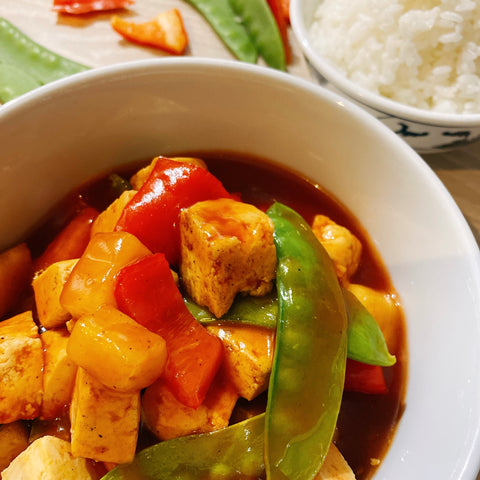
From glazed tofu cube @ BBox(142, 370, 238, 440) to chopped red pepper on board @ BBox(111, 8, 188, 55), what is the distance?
142 cm

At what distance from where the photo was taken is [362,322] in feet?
3.75

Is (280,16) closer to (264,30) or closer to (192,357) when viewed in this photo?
(264,30)

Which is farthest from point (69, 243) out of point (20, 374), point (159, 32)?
point (159, 32)

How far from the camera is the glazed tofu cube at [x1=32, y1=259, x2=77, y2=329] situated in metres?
1.06

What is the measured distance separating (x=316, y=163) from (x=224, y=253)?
1.60ft

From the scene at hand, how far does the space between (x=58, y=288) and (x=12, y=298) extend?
21cm

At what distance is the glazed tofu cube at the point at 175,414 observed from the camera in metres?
0.99

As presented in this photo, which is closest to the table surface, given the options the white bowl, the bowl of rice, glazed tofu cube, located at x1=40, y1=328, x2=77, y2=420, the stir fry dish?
the bowl of rice

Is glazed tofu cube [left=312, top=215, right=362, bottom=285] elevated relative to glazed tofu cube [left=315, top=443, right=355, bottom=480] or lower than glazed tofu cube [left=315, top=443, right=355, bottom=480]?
elevated

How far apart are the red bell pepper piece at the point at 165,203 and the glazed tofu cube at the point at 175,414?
0.92 feet

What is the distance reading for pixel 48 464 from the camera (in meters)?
0.93

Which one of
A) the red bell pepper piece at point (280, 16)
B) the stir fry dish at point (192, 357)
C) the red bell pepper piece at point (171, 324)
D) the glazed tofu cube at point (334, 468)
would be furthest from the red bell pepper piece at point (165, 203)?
the red bell pepper piece at point (280, 16)

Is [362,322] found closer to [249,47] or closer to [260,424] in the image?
[260,424]

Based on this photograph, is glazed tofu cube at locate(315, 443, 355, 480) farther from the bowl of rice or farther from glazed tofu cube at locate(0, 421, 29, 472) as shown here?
the bowl of rice
